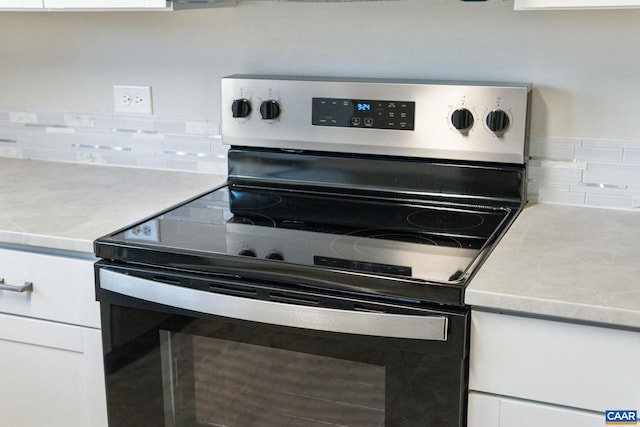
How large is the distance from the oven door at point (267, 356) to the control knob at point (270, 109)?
1.81ft

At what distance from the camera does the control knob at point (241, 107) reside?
1.96 metres

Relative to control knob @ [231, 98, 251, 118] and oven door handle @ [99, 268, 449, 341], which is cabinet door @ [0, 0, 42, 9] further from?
oven door handle @ [99, 268, 449, 341]

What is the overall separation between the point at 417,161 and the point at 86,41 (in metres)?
1.00

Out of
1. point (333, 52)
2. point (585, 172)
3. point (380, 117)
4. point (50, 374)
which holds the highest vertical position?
point (333, 52)

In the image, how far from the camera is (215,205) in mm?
1882

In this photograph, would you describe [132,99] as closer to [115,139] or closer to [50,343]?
[115,139]

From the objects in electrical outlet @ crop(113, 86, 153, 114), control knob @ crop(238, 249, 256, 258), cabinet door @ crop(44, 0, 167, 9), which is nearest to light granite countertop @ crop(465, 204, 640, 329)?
control knob @ crop(238, 249, 256, 258)

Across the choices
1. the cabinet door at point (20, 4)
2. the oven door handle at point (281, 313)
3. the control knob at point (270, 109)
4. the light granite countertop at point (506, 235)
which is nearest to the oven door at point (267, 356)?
the oven door handle at point (281, 313)

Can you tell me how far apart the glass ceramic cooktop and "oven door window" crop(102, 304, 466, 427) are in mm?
137

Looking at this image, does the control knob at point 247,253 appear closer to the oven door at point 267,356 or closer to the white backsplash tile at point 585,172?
the oven door at point 267,356

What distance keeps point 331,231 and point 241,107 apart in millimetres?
458

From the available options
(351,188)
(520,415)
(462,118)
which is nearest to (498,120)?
(462,118)

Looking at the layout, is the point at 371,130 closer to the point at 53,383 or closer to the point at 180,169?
the point at 180,169

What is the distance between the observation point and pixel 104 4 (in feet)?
5.93
